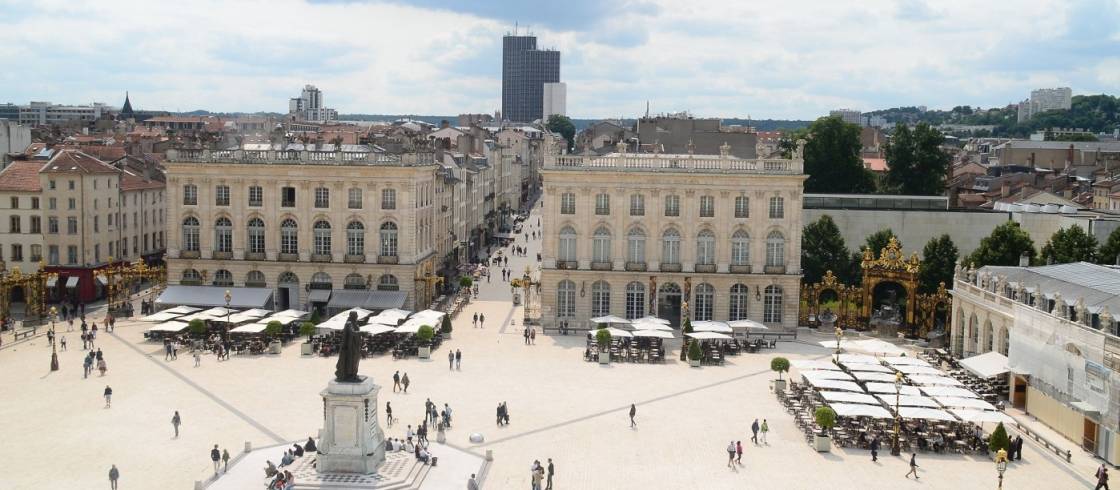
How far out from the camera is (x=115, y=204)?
79312 millimetres

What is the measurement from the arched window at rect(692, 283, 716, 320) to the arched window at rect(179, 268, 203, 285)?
3085 cm

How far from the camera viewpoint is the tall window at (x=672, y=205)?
65688 millimetres

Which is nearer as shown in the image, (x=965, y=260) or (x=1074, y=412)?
(x=1074, y=412)

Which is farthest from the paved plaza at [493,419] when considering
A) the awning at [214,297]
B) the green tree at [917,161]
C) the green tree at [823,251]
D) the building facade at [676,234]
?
the green tree at [917,161]

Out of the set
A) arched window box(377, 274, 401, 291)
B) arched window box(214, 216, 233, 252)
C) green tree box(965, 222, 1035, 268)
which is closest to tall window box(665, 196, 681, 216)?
green tree box(965, 222, 1035, 268)

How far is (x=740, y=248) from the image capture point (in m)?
65.9

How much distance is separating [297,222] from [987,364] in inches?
1588

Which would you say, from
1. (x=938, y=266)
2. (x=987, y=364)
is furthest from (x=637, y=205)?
(x=987, y=364)

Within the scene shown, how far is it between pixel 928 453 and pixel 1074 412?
6.59 metres

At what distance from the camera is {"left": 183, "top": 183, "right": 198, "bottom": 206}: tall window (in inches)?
2714

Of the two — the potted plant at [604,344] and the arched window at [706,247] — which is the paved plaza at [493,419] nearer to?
the potted plant at [604,344]

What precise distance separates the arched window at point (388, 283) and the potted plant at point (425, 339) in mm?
10283

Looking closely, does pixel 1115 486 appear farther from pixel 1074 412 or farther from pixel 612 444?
pixel 612 444

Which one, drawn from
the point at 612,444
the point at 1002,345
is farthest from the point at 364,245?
the point at 1002,345
